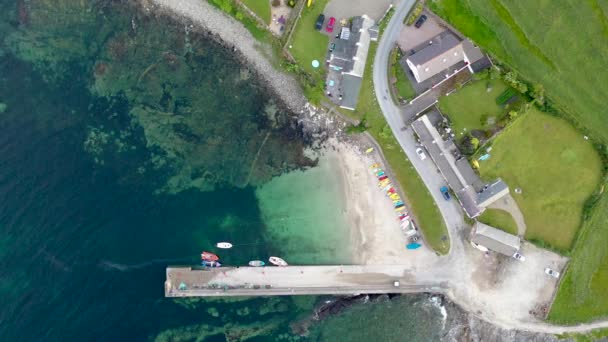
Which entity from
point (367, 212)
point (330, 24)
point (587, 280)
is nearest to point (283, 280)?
point (367, 212)

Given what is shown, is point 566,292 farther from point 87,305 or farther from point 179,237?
point 87,305

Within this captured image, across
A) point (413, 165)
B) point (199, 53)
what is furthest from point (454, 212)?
point (199, 53)

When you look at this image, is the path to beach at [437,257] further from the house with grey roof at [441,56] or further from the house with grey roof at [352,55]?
the house with grey roof at [441,56]

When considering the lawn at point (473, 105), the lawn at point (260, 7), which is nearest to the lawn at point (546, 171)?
the lawn at point (473, 105)

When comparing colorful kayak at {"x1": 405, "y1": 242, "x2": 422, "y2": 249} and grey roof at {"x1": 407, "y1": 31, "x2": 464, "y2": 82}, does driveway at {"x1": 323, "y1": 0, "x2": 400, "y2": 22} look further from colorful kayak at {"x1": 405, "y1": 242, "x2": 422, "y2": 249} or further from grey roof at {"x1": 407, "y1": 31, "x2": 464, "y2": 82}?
colorful kayak at {"x1": 405, "y1": 242, "x2": 422, "y2": 249}

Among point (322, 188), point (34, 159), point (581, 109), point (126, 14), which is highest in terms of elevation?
point (581, 109)

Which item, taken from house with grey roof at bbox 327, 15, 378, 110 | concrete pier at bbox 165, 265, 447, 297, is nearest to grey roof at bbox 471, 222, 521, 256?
concrete pier at bbox 165, 265, 447, 297
